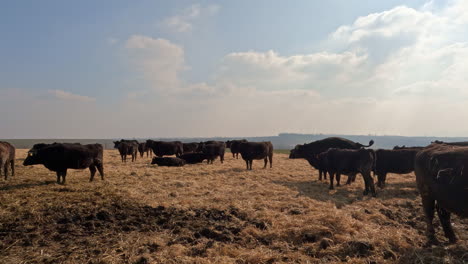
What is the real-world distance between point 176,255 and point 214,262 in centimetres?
86

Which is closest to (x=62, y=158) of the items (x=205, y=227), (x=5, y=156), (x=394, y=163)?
(x=5, y=156)

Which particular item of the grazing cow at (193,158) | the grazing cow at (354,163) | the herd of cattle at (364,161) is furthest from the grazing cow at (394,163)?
the grazing cow at (193,158)

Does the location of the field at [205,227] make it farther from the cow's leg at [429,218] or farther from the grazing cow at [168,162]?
the grazing cow at [168,162]

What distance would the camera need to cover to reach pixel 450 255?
15.9 ft

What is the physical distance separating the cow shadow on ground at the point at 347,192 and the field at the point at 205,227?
5.9 inches

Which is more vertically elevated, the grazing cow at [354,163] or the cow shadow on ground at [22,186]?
the grazing cow at [354,163]

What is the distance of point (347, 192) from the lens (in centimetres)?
1149

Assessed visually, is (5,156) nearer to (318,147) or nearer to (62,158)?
(62,158)

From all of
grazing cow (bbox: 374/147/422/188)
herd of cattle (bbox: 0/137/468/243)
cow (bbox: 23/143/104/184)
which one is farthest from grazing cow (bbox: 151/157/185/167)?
grazing cow (bbox: 374/147/422/188)

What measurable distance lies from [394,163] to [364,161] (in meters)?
3.32

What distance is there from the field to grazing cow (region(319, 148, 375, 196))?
3.81ft

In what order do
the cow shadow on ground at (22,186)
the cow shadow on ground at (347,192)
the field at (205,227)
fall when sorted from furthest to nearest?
the cow shadow on ground at (347,192)
the cow shadow on ground at (22,186)
the field at (205,227)

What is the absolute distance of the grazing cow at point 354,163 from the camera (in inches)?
435

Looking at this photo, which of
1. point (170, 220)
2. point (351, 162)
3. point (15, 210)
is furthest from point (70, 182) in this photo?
point (351, 162)
